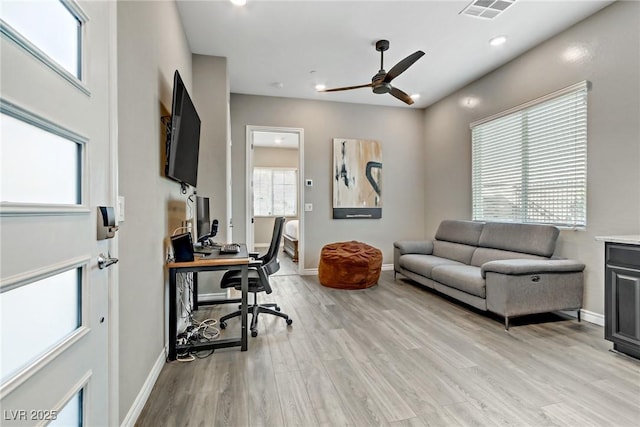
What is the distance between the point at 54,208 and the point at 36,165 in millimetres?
121

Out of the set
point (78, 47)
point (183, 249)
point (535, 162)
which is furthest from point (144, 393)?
point (535, 162)

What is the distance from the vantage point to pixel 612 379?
194 centimetres

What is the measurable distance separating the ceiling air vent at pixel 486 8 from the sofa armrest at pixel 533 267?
2356mm

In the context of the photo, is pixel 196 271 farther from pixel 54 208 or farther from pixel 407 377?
pixel 407 377

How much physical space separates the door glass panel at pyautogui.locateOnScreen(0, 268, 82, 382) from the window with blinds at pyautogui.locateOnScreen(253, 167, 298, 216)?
24.0 ft

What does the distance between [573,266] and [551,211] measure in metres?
0.72

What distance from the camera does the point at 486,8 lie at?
2771 mm


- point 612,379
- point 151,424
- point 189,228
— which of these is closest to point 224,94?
point 189,228

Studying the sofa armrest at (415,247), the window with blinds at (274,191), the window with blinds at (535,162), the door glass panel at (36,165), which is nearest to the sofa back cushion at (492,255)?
the window with blinds at (535,162)

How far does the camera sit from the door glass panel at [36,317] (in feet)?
2.19

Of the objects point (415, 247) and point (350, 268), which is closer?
point (350, 268)

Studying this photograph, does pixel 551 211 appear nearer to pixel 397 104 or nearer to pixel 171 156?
pixel 397 104

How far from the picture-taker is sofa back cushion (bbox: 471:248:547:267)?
11.0 feet

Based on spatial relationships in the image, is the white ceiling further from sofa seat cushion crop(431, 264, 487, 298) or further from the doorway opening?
the doorway opening
